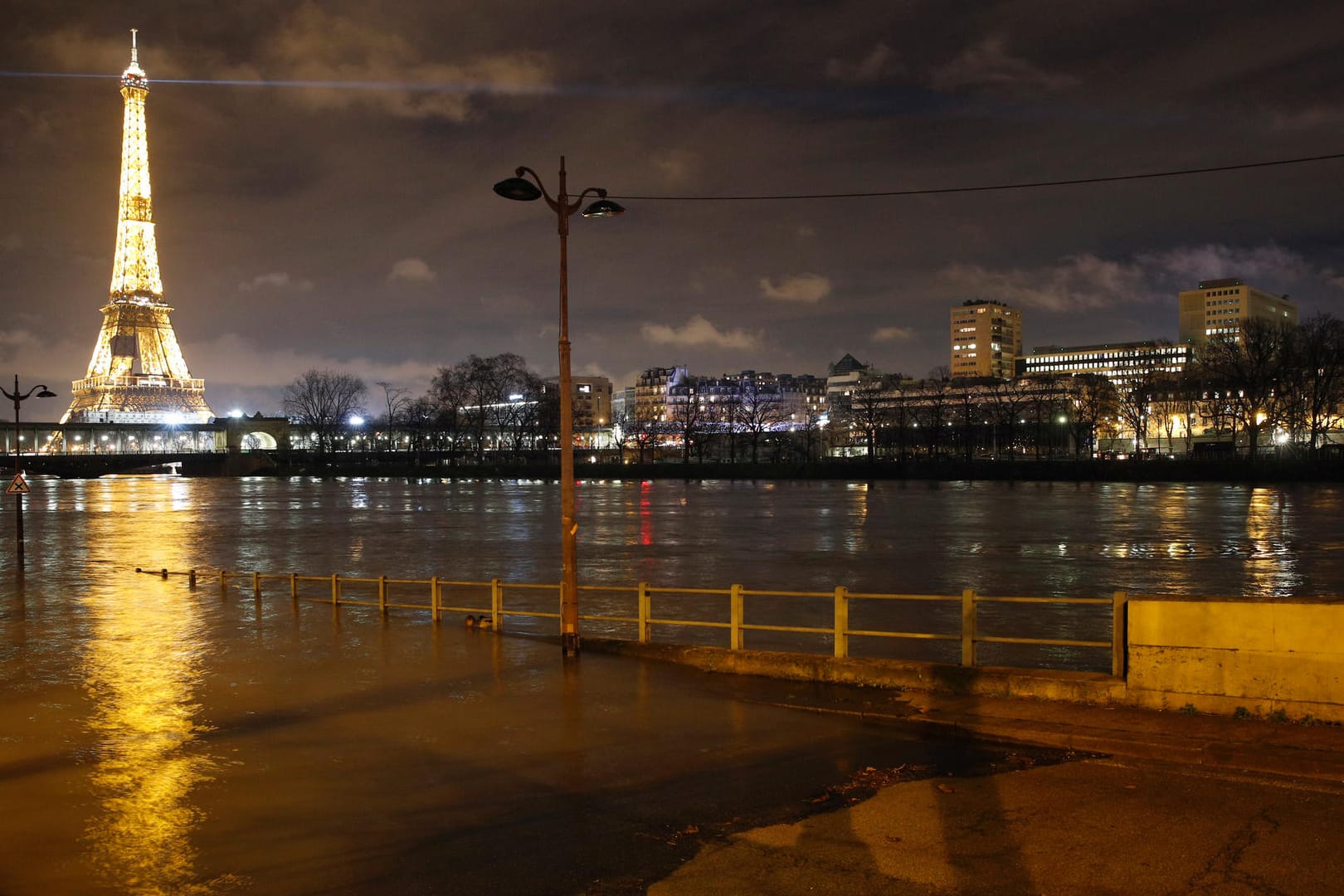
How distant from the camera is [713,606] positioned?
65.9ft

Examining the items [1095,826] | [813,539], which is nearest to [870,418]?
[813,539]

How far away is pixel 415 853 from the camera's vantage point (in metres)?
7.04

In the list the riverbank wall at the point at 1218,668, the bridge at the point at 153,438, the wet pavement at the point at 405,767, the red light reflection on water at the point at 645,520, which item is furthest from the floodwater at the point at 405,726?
the bridge at the point at 153,438

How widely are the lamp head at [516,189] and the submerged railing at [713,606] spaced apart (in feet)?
18.1

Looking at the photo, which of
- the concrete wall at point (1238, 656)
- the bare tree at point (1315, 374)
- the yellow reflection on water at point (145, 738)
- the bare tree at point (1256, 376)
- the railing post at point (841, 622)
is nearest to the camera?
the yellow reflection on water at point (145, 738)

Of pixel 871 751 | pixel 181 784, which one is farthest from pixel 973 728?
pixel 181 784

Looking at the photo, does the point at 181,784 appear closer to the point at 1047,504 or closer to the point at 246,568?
the point at 246,568

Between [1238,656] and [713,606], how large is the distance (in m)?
11.6

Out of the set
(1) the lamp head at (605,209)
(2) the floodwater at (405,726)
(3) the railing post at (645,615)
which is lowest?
(2) the floodwater at (405,726)

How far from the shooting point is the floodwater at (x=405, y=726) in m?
7.11

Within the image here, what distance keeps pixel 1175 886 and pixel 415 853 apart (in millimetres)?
5081

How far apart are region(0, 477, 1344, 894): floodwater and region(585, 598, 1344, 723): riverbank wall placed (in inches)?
82.0

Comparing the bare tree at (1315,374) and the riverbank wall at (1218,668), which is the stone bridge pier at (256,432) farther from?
the riverbank wall at (1218,668)

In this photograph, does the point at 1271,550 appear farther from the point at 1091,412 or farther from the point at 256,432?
the point at 256,432
